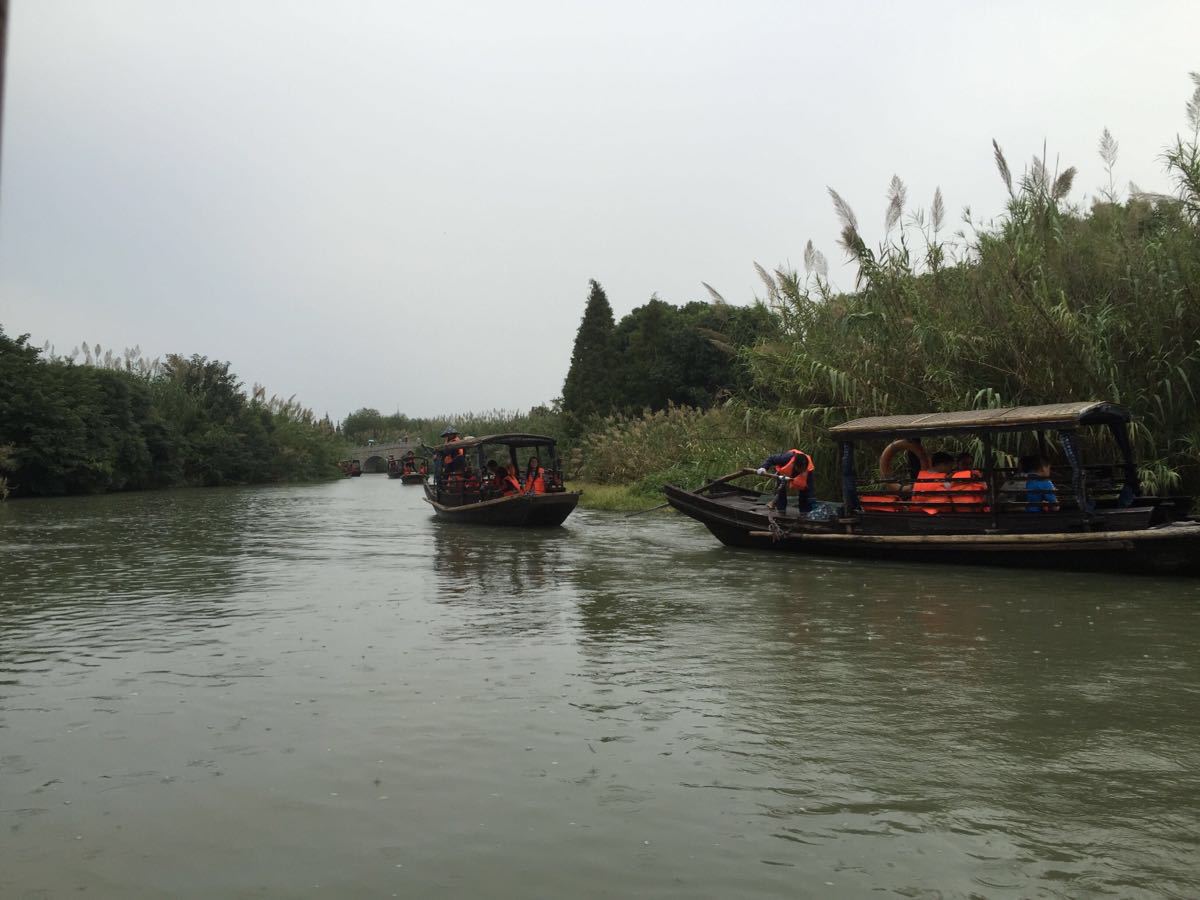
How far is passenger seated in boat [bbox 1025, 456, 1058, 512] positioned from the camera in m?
12.5

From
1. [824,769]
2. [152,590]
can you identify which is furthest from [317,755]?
[152,590]

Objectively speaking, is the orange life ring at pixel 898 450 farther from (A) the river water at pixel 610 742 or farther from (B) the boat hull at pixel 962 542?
(A) the river water at pixel 610 742

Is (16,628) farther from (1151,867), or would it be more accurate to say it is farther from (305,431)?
Result: (305,431)

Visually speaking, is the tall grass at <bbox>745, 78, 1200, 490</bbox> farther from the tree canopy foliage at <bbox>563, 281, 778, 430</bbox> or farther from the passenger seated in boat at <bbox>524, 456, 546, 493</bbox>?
the tree canopy foliage at <bbox>563, 281, 778, 430</bbox>

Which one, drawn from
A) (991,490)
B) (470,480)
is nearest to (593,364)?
(470,480)

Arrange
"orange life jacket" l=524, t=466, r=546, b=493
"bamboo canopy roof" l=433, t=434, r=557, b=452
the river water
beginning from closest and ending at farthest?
the river water → "bamboo canopy roof" l=433, t=434, r=557, b=452 → "orange life jacket" l=524, t=466, r=546, b=493

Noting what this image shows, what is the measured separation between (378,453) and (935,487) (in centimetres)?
7700

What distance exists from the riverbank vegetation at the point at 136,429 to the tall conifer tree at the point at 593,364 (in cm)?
2056

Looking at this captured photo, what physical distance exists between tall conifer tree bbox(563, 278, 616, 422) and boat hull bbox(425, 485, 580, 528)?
2796cm

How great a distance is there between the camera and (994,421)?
1234 centimetres

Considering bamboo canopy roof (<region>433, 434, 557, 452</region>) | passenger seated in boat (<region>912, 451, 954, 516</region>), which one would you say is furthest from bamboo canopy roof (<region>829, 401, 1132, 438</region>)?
bamboo canopy roof (<region>433, 434, 557, 452</region>)

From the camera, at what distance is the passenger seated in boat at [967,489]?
13.0 meters

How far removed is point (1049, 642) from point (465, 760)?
210 inches

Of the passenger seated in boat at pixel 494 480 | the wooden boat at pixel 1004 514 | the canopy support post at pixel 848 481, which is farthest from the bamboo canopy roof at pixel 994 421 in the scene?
the passenger seated in boat at pixel 494 480
